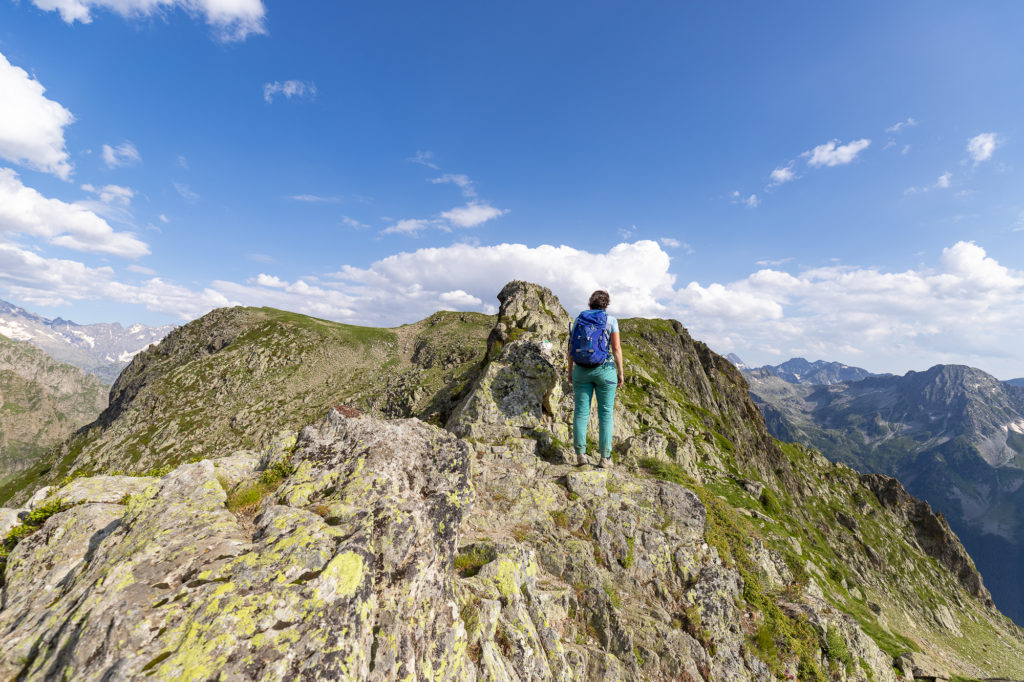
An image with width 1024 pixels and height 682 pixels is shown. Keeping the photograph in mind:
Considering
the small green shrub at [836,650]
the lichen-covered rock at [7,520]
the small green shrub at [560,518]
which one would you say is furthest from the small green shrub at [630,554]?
the lichen-covered rock at [7,520]

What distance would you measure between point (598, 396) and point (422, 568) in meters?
9.13

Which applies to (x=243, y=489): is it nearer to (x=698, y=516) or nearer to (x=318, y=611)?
(x=318, y=611)

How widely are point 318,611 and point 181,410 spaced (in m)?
93.5

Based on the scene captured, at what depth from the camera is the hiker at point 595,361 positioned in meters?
14.5

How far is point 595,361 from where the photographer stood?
14.4m

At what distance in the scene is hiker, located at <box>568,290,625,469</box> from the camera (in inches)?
570

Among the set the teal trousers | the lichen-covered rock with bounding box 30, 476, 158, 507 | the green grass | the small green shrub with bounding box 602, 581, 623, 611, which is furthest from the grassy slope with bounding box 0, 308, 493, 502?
the small green shrub with bounding box 602, 581, 623, 611

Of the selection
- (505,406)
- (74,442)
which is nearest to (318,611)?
(505,406)

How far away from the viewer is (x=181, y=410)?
253 feet

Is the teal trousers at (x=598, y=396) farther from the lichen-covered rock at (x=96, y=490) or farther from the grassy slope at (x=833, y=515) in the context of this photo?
the grassy slope at (x=833, y=515)

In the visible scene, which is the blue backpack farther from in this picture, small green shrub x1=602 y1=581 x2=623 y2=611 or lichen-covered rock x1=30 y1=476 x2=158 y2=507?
lichen-covered rock x1=30 y1=476 x2=158 y2=507

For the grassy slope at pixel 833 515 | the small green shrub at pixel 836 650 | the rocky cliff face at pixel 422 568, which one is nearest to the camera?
the rocky cliff face at pixel 422 568

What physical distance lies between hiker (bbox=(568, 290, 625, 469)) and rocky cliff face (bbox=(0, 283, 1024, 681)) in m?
2.19

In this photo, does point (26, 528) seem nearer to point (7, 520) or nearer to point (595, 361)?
point (7, 520)
